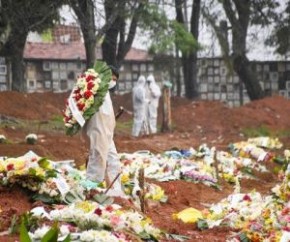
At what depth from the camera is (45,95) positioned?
30.8 metres

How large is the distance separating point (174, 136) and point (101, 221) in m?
15.9

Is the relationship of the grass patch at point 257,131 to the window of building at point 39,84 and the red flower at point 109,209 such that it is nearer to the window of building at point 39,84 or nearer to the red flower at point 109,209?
the window of building at point 39,84

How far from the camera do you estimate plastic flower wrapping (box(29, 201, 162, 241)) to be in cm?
709

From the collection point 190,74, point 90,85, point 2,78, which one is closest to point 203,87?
point 190,74

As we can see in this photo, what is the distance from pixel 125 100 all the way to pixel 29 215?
26078 millimetres

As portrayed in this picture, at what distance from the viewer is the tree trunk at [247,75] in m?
32.1

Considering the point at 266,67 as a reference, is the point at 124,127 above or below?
below

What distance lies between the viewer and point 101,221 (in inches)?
285

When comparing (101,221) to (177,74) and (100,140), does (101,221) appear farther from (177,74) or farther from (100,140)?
(177,74)

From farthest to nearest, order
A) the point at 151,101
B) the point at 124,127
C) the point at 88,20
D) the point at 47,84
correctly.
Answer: the point at 47,84 < the point at 124,127 < the point at 151,101 < the point at 88,20

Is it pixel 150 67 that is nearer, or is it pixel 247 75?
pixel 247 75

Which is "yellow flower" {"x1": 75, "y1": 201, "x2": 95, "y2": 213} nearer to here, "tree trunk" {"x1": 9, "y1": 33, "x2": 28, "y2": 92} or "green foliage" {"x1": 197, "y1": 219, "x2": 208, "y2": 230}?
"green foliage" {"x1": 197, "y1": 219, "x2": 208, "y2": 230}

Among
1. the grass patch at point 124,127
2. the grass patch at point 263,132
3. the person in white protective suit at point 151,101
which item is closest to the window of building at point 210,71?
the grass patch at point 124,127

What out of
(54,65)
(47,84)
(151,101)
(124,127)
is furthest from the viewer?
(47,84)
